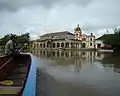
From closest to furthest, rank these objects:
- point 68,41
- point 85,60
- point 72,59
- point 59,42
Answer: point 85,60
point 72,59
point 68,41
point 59,42

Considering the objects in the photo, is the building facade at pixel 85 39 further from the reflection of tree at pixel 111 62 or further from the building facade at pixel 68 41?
the reflection of tree at pixel 111 62

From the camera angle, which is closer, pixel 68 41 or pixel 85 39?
pixel 68 41

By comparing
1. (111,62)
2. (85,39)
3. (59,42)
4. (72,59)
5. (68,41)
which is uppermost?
(85,39)

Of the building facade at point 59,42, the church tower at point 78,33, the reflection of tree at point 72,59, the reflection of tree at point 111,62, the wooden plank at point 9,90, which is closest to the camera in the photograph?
the wooden plank at point 9,90

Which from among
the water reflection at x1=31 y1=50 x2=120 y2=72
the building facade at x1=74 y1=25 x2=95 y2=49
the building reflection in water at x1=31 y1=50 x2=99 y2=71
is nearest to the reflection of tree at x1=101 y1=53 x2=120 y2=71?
the water reflection at x1=31 y1=50 x2=120 y2=72

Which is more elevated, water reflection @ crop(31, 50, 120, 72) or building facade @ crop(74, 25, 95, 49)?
building facade @ crop(74, 25, 95, 49)

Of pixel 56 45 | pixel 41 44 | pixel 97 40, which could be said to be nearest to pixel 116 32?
pixel 97 40

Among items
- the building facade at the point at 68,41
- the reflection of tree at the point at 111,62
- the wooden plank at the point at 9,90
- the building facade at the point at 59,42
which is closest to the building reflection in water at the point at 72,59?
the reflection of tree at the point at 111,62

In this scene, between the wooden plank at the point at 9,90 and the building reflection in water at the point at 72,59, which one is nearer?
the wooden plank at the point at 9,90

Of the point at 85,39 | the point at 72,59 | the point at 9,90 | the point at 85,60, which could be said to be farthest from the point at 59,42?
the point at 9,90

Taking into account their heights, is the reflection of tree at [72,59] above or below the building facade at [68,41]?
below

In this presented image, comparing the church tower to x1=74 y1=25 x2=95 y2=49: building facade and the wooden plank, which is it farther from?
the wooden plank

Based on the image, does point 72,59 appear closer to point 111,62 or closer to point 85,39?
point 111,62

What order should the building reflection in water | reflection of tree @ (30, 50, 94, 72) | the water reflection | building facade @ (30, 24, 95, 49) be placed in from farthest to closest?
1. building facade @ (30, 24, 95, 49)
2. the building reflection in water
3. reflection of tree @ (30, 50, 94, 72)
4. the water reflection
